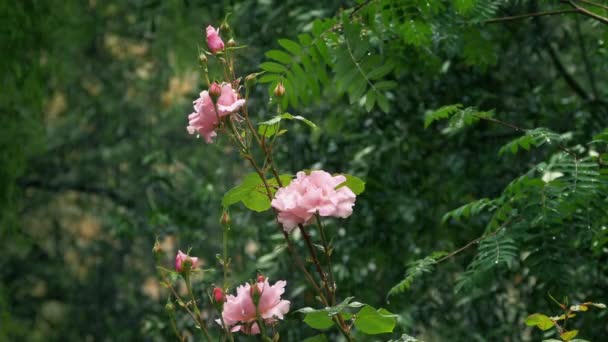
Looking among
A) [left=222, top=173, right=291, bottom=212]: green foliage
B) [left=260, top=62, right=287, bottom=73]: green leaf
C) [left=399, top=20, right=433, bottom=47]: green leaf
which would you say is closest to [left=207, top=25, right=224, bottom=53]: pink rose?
[left=222, top=173, right=291, bottom=212]: green foliage

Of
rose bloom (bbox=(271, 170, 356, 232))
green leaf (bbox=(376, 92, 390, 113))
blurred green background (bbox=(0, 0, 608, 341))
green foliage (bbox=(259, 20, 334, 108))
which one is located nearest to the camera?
rose bloom (bbox=(271, 170, 356, 232))

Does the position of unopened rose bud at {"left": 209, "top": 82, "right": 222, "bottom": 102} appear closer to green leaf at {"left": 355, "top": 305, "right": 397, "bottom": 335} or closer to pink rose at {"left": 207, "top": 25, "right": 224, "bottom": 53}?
pink rose at {"left": 207, "top": 25, "right": 224, "bottom": 53}

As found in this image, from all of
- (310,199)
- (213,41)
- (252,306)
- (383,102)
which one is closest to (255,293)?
(252,306)

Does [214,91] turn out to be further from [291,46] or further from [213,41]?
[291,46]

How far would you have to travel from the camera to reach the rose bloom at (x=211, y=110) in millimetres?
1284

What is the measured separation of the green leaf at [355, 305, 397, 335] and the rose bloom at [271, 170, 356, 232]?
0.48ft

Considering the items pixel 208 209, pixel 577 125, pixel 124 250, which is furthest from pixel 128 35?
pixel 577 125

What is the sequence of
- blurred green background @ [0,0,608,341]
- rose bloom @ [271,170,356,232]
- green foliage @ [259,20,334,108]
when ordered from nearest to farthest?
rose bloom @ [271,170,356,232] < green foliage @ [259,20,334,108] < blurred green background @ [0,0,608,341]

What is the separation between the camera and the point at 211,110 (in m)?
1.31

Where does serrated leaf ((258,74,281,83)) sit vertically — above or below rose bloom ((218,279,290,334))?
above

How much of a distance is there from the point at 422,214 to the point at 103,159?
121 inches

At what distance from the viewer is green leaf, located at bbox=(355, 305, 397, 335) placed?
1294mm

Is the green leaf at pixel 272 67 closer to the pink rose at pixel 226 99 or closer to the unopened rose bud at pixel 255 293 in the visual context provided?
the pink rose at pixel 226 99

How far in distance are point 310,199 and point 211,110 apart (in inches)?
7.9
